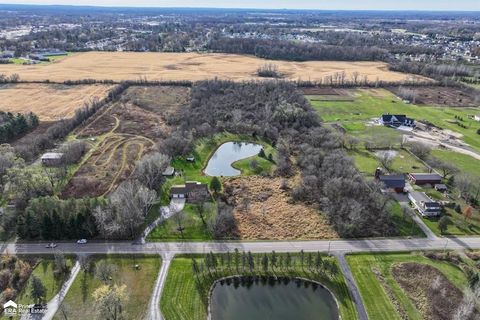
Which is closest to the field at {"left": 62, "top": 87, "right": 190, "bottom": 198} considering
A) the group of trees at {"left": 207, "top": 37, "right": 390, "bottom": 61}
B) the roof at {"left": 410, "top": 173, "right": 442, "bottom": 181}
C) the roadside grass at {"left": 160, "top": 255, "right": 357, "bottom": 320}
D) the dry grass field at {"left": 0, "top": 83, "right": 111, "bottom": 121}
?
the dry grass field at {"left": 0, "top": 83, "right": 111, "bottom": 121}

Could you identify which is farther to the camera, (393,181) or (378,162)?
(378,162)

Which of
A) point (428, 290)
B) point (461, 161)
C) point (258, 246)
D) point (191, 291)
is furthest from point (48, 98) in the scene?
point (461, 161)

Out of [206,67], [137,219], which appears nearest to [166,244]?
[137,219]

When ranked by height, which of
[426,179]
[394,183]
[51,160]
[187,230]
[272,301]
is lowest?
[272,301]

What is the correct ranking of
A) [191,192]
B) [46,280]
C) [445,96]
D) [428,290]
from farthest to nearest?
[445,96]
[191,192]
[46,280]
[428,290]

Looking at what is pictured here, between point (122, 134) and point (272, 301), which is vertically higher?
point (122, 134)

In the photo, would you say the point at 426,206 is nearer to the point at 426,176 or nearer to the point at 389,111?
the point at 426,176
